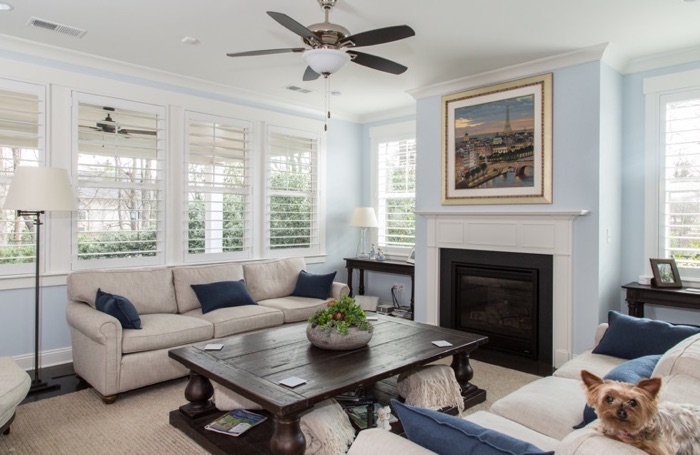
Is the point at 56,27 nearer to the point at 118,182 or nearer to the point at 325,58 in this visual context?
the point at 118,182

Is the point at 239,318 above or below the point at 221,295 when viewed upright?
below

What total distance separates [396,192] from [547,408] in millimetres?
4446

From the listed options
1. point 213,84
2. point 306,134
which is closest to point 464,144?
point 306,134

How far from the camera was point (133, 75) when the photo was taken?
460cm

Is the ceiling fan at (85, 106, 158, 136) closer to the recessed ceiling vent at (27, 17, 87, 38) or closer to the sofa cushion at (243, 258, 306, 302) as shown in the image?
the recessed ceiling vent at (27, 17, 87, 38)

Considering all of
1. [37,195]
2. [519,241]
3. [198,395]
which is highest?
[37,195]

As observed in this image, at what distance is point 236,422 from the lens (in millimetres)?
2764

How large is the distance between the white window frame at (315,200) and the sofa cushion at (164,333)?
5.85ft

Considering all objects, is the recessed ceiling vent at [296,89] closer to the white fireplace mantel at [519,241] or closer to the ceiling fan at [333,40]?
the white fireplace mantel at [519,241]

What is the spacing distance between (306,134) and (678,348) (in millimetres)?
5014

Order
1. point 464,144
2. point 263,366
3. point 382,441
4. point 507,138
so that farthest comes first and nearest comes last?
point 464,144 < point 507,138 < point 263,366 < point 382,441

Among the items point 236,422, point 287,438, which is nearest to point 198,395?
point 236,422

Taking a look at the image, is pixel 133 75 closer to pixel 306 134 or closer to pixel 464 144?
pixel 306 134

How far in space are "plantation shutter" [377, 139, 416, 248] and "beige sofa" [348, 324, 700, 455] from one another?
3490 millimetres
